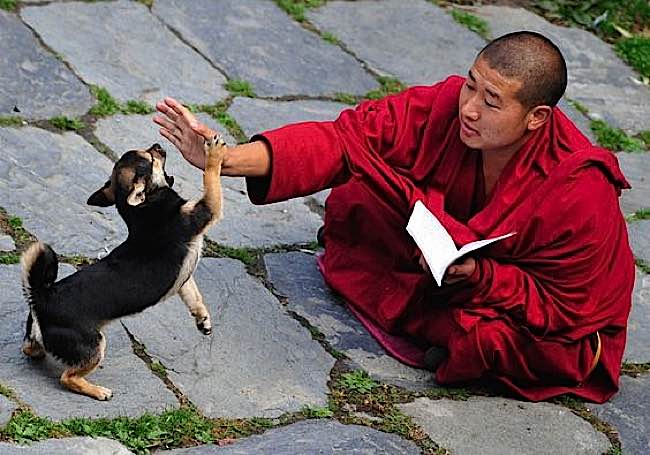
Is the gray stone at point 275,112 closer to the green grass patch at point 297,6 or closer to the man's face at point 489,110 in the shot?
the green grass patch at point 297,6

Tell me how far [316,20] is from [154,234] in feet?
11.2

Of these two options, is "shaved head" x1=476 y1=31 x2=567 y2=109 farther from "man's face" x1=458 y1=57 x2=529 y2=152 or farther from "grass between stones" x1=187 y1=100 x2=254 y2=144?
"grass between stones" x1=187 y1=100 x2=254 y2=144

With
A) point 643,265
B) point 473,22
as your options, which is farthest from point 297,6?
point 643,265

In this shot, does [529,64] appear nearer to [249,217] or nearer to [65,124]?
[249,217]

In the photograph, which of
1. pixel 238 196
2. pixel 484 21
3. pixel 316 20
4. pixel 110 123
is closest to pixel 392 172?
pixel 238 196

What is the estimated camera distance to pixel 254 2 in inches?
277

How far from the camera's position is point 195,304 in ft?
13.4

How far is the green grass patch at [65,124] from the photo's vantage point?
5461 millimetres

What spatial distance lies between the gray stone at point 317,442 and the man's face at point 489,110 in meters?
1.04

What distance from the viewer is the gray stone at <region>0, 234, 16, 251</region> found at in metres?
4.54

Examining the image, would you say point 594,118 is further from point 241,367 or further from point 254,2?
point 241,367

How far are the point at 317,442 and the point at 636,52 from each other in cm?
438

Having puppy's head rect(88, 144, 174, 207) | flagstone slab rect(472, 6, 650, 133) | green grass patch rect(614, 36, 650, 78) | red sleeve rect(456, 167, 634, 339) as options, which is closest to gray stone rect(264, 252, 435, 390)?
red sleeve rect(456, 167, 634, 339)

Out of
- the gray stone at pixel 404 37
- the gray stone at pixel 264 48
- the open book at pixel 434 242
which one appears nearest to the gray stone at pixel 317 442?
the open book at pixel 434 242
